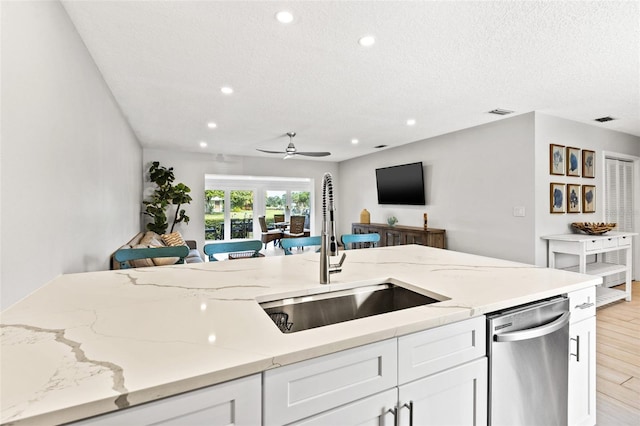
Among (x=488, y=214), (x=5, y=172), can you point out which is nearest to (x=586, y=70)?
(x=488, y=214)

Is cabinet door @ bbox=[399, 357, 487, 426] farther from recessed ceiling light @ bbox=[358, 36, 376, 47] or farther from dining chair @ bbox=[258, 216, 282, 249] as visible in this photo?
dining chair @ bbox=[258, 216, 282, 249]

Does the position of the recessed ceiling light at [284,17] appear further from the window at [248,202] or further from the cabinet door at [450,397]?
the window at [248,202]

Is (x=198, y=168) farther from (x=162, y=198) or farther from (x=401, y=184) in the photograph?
(x=401, y=184)

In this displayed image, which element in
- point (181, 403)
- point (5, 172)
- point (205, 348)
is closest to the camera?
point (181, 403)

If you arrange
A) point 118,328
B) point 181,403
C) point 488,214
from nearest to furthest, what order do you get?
point 181,403, point 118,328, point 488,214

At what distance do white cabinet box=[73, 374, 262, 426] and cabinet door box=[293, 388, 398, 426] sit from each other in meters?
0.16

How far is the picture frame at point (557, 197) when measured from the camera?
12.4ft

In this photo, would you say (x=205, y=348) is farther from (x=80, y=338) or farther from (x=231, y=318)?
(x=80, y=338)

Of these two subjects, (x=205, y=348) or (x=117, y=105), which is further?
(x=117, y=105)

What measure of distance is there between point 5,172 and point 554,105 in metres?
4.57

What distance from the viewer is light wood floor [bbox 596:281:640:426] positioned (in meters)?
1.85

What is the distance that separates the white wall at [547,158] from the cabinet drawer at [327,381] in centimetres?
368

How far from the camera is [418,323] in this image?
0.95m

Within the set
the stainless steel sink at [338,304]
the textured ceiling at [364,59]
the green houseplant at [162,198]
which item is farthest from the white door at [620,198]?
the green houseplant at [162,198]
